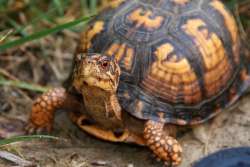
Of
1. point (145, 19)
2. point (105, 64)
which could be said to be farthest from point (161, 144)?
point (145, 19)

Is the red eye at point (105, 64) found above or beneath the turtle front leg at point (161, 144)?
above

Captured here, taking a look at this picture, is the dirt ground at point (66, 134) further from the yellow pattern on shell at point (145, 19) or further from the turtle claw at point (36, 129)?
the yellow pattern on shell at point (145, 19)

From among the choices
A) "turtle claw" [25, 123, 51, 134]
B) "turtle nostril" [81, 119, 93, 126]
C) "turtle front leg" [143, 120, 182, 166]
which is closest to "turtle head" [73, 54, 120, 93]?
"turtle front leg" [143, 120, 182, 166]

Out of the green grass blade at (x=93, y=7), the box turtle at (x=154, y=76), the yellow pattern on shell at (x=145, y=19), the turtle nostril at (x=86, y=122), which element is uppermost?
the green grass blade at (x=93, y=7)

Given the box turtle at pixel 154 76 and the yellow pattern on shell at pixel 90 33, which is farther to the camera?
the yellow pattern on shell at pixel 90 33

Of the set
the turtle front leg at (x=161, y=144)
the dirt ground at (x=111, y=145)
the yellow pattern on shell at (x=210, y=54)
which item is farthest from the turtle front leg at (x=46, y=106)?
the yellow pattern on shell at (x=210, y=54)

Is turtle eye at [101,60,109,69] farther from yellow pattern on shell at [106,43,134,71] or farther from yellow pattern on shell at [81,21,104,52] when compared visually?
yellow pattern on shell at [81,21,104,52]

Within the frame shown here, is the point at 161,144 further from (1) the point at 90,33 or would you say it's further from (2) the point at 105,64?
(1) the point at 90,33
